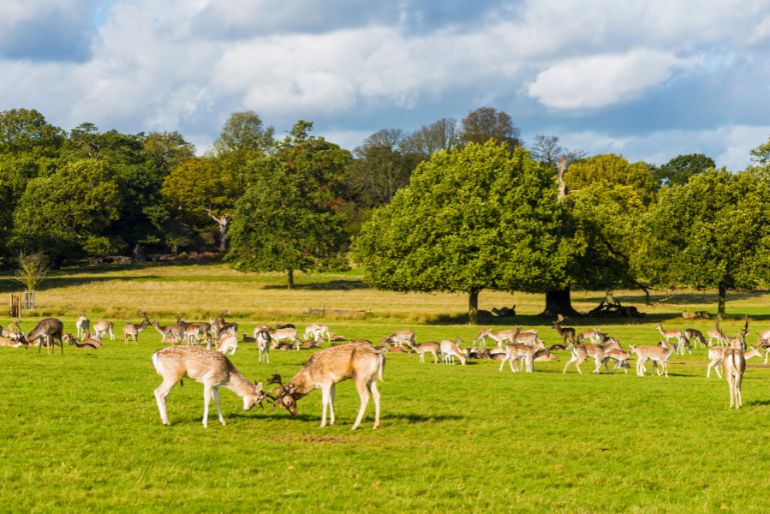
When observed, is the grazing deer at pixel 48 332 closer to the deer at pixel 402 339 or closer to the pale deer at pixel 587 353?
the deer at pixel 402 339

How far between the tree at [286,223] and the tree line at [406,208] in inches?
6.9

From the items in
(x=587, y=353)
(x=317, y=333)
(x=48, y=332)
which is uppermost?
(x=48, y=332)

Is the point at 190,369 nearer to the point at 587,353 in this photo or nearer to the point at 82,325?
the point at 587,353

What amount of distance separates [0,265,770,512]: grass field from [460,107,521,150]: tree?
113m

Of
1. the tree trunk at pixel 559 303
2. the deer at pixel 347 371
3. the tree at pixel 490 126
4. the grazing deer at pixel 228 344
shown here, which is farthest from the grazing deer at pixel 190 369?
the tree at pixel 490 126

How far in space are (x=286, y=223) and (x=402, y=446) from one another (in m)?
75.7

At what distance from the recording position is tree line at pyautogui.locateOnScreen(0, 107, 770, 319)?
53125 mm

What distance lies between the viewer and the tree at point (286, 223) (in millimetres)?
88250

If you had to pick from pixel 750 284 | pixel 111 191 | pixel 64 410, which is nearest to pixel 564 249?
pixel 750 284

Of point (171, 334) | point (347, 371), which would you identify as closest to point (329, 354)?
point (347, 371)

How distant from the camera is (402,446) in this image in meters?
14.8

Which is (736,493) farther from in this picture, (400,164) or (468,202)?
(400,164)

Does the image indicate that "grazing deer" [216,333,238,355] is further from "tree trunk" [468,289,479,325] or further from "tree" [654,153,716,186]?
"tree" [654,153,716,186]

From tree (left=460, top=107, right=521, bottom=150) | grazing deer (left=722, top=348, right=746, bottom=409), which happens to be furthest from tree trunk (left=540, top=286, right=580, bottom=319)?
tree (left=460, top=107, right=521, bottom=150)
